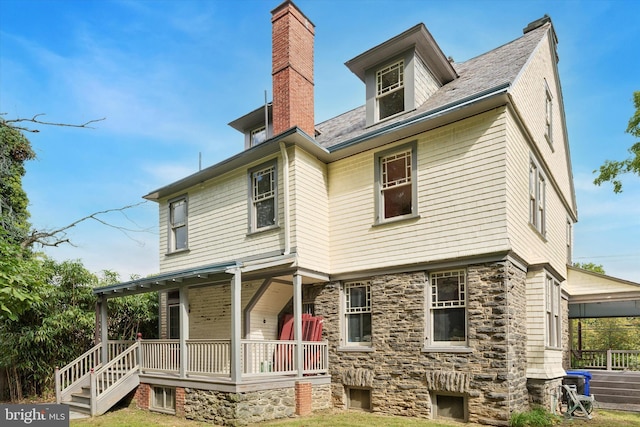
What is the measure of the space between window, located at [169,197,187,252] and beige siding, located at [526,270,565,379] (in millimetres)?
9901

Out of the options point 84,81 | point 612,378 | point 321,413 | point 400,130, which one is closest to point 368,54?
point 400,130

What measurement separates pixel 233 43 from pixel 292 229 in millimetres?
4628

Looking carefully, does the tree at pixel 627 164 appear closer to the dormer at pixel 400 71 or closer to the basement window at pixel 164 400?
the dormer at pixel 400 71

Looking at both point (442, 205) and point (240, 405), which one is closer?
point (240, 405)

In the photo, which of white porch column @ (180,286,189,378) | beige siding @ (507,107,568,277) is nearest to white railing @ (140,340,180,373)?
white porch column @ (180,286,189,378)

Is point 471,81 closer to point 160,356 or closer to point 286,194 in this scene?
point 286,194

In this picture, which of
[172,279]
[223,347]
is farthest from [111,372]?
[223,347]

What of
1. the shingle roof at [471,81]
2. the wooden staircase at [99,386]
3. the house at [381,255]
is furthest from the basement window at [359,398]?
the shingle roof at [471,81]

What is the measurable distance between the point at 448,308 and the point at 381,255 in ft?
6.58

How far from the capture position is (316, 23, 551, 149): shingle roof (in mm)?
11289

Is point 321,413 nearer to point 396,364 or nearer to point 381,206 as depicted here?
point 396,364

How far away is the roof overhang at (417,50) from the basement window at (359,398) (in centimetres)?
802

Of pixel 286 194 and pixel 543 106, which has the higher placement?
pixel 543 106

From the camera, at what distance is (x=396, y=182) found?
11641 millimetres
